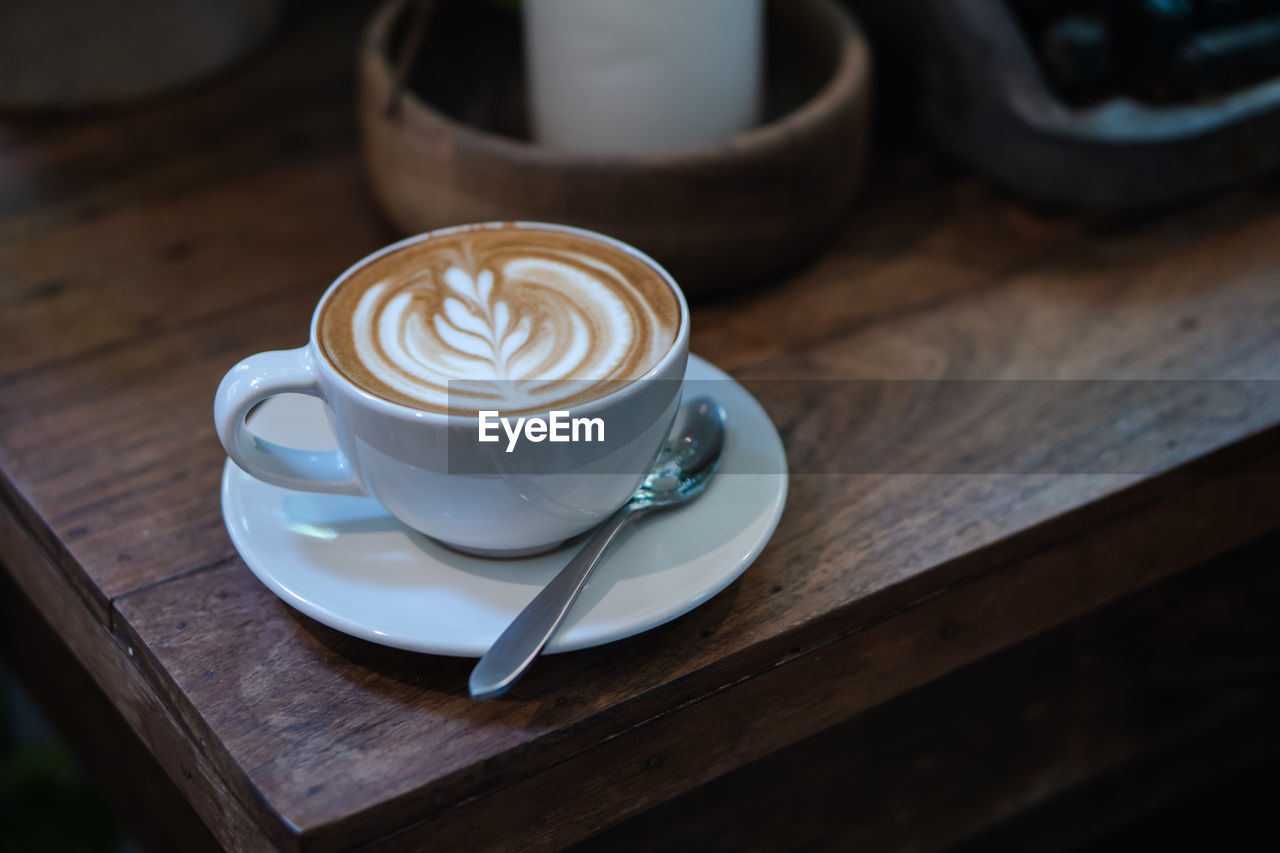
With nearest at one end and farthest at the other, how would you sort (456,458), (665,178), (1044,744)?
(456,458), (665,178), (1044,744)

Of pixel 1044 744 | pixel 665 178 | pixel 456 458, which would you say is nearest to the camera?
pixel 456 458

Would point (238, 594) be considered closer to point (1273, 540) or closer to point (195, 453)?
point (195, 453)

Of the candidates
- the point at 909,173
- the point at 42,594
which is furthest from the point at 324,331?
the point at 909,173

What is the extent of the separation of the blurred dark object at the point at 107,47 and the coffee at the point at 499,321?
0.49 metres

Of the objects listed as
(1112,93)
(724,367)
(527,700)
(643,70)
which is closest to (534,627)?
(527,700)

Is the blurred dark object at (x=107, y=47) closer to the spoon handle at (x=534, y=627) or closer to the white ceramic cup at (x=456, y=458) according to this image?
the white ceramic cup at (x=456, y=458)

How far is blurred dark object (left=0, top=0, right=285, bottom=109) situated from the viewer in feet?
2.72

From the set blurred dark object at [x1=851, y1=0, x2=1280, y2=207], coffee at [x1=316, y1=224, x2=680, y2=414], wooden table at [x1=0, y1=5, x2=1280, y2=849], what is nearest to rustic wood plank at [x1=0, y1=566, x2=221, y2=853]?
wooden table at [x1=0, y1=5, x2=1280, y2=849]

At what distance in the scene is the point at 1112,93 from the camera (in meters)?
0.77

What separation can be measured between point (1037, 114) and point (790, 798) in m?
0.47

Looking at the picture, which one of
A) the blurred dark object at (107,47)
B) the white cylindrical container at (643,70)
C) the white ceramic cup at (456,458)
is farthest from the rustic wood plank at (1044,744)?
the blurred dark object at (107,47)

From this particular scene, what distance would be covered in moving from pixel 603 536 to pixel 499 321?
10 centimetres

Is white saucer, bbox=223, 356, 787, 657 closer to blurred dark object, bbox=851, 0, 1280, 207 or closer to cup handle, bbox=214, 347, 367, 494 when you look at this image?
cup handle, bbox=214, 347, 367, 494

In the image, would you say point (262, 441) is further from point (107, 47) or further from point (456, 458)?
point (107, 47)
